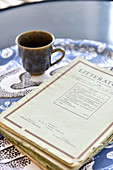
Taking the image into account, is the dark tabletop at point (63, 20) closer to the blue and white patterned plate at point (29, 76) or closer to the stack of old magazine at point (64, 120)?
the blue and white patterned plate at point (29, 76)

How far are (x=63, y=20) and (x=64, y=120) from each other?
1.66ft

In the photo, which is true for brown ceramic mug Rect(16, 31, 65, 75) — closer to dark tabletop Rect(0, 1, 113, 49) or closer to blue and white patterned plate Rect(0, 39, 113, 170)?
blue and white patterned plate Rect(0, 39, 113, 170)

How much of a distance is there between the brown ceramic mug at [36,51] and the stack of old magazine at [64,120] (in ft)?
0.18

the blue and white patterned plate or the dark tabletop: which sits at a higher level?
the dark tabletop

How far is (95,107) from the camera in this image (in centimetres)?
62

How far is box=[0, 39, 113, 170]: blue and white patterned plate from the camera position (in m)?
0.57

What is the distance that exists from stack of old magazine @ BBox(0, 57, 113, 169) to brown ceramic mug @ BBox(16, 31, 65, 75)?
0.06 meters

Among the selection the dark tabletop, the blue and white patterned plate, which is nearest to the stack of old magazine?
the blue and white patterned plate

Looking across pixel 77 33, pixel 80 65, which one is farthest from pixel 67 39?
pixel 80 65

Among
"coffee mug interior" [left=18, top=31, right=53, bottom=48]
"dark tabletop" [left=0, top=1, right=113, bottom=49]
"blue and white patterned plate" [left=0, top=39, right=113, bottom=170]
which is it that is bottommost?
"blue and white patterned plate" [left=0, top=39, right=113, bottom=170]

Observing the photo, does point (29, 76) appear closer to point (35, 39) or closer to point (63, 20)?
point (35, 39)

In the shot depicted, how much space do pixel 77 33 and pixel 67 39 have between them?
0.06m

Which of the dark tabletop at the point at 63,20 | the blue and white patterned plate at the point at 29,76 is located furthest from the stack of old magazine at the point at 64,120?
the dark tabletop at the point at 63,20

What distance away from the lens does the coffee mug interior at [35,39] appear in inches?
30.3
